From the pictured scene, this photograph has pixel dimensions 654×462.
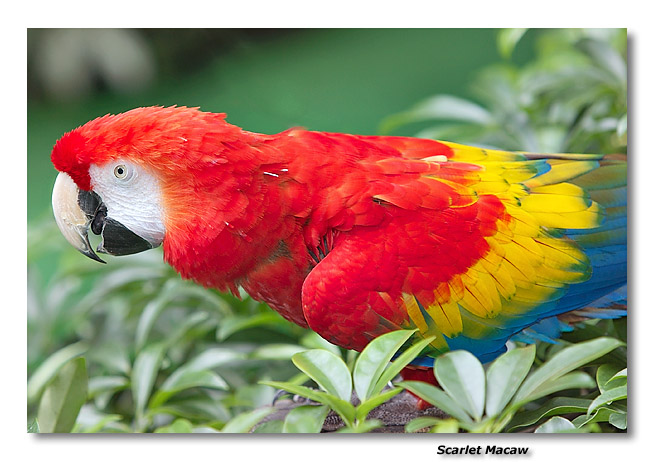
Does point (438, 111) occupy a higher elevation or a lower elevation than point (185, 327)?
higher

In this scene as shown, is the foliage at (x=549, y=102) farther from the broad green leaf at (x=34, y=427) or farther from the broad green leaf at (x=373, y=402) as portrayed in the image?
the broad green leaf at (x=34, y=427)

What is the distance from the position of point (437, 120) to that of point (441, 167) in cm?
66

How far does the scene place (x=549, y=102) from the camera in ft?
5.34

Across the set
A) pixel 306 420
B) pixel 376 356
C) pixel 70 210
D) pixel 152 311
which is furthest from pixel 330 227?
pixel 152 311

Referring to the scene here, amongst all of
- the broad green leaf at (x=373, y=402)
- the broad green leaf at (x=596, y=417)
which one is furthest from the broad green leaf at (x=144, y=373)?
the broad green leaf at (x=596, y=417)

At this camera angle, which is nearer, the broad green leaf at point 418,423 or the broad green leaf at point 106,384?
the broad green leaf at point 418,423

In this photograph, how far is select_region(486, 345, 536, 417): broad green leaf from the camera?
3.57 feet

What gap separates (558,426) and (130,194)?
0.88 metres

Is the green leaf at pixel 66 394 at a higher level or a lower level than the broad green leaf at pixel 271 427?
higher

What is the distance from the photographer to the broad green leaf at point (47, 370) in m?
1.39

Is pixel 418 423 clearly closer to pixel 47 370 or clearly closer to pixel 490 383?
pixel 490 383

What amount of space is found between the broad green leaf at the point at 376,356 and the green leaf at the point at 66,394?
22.0 inches

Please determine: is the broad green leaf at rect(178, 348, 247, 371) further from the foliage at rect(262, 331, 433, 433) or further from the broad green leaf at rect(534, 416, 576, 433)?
the broad green leaf at rect(534, 416, 576, 433)
